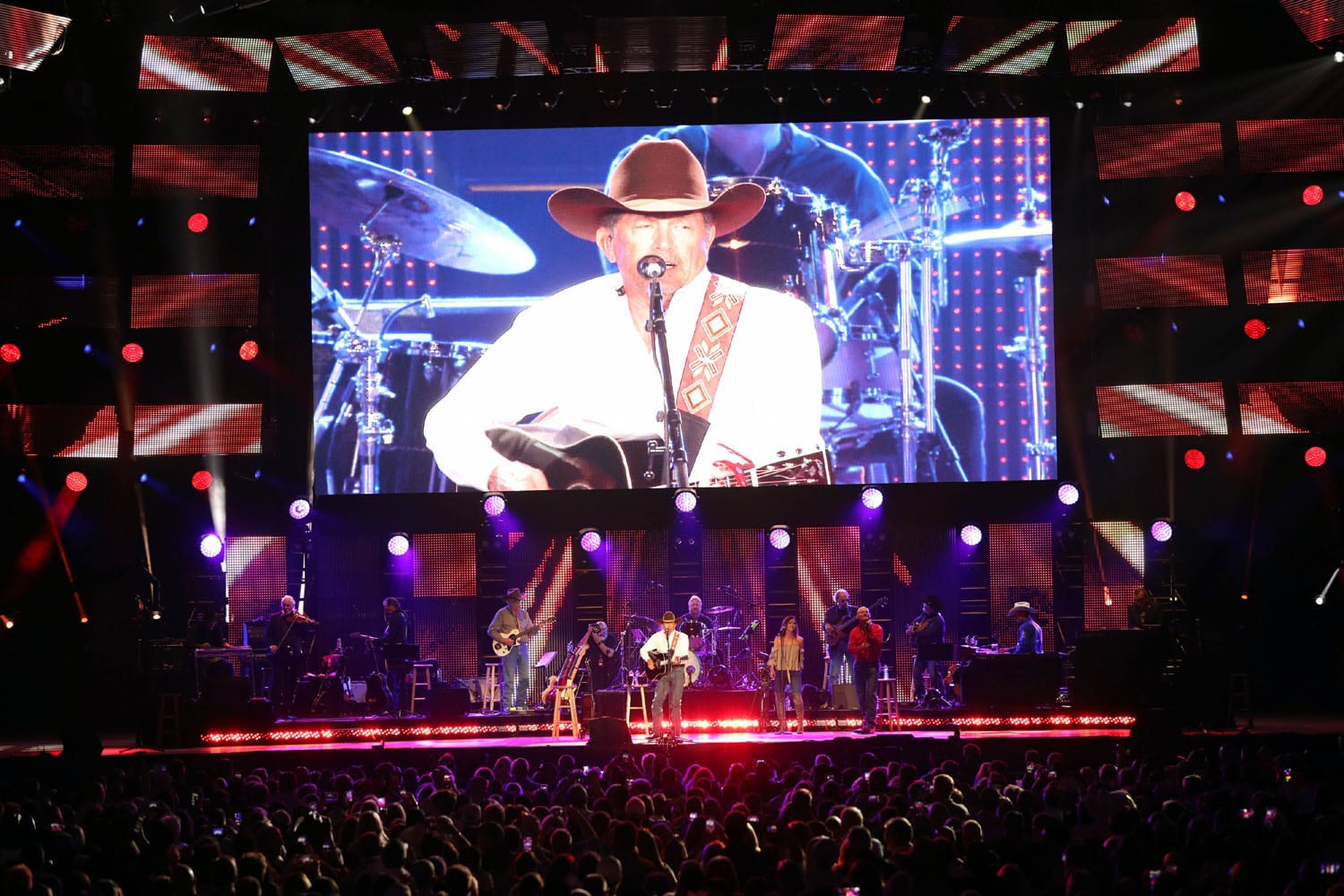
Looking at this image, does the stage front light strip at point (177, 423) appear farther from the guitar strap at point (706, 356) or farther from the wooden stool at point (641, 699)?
the wooden stool at point (641, 699)

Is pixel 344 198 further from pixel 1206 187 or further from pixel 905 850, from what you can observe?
pixel 905 850

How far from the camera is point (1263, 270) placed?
1848cm

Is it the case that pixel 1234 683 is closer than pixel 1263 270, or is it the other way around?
pixel 1234 683

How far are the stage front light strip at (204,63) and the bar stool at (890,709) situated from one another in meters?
10.1

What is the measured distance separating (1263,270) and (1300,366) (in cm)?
126

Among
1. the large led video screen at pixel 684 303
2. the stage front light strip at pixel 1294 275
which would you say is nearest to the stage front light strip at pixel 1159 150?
the large led video screen at pixel 684 303

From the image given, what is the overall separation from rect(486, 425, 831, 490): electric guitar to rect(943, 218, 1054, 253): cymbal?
10.6 feet

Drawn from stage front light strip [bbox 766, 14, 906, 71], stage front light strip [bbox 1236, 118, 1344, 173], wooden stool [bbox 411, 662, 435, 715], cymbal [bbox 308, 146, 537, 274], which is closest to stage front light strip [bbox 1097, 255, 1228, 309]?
stage front light strip [bbox 1236, 118, 1344, 173]

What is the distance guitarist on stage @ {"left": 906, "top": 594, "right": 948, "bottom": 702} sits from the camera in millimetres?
16906

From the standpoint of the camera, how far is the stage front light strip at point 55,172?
18.1m

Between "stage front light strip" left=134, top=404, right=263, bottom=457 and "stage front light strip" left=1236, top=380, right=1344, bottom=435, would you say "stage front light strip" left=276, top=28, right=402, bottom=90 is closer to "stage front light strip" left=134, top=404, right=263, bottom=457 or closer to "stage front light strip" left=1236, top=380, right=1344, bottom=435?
"stage front light strip" left=134, top=404, right=263, bottom=457

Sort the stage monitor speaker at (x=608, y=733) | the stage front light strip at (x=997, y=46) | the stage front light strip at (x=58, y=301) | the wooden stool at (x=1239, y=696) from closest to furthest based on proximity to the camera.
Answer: the stage monitor speaker at (x=608, y=733) < the wooden stool at (x=1239, y=696) < the stage front light strip at (x=997, y=46) < the stage front light strip at (x=58, y=301)

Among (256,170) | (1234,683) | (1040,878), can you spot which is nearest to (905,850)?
(1040,878)

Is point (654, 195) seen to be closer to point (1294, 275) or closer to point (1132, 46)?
point (1132, 46)
